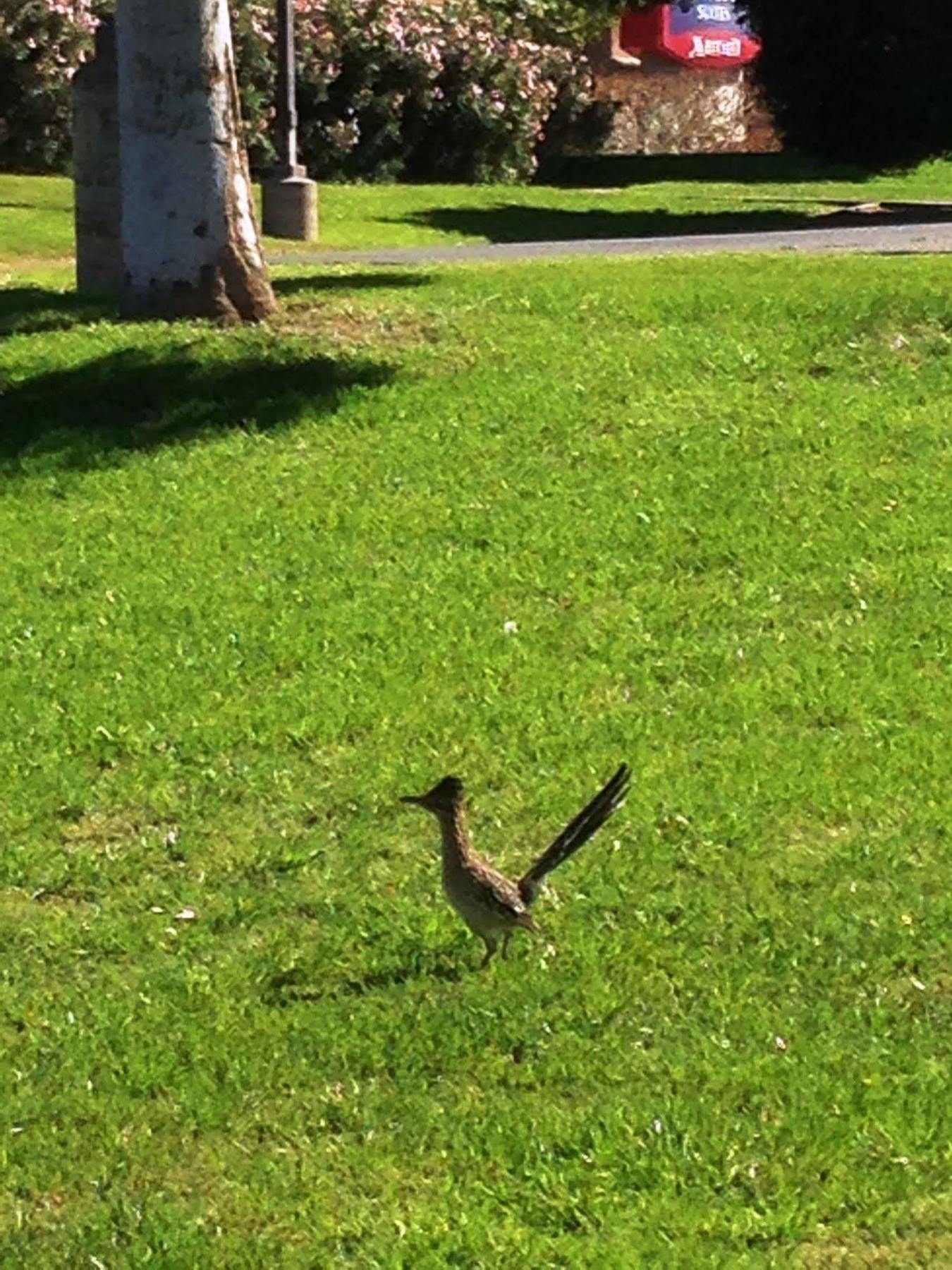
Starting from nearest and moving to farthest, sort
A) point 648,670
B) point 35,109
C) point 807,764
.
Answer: point 807,764, point 648,670, point 35,109

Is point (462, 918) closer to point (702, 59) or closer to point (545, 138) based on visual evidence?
point (545, 138)

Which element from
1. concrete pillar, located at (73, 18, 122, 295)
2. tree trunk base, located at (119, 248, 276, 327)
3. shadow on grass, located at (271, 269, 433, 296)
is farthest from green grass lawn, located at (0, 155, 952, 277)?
tree trunk base, located at (119, 248, 276, 327)

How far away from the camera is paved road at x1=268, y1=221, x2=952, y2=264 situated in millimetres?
18812

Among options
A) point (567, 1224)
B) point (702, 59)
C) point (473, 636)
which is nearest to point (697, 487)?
point (473, 636)

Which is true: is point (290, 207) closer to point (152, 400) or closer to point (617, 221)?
point (617, 221)

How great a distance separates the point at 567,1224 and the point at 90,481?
678 cm

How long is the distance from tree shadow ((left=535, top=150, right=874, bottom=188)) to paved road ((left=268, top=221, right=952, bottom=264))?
11910 mm

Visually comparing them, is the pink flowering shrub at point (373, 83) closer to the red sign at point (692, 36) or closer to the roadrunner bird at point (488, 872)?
the red sign at point (692, 36)

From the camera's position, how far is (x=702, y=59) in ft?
153

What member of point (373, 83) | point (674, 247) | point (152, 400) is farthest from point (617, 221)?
point (152, 400)

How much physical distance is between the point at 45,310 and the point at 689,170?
75.2 feet

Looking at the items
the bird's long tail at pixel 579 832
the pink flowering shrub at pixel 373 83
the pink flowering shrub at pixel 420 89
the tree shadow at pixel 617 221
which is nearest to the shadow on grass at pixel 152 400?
the bird's long tail at pixel 579 832

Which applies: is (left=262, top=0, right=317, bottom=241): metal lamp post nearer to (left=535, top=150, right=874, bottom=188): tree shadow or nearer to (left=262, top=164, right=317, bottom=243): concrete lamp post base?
(left=262, top=164, right=317, bottom=243): concrete lamp post base

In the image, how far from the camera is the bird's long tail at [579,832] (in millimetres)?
5883
